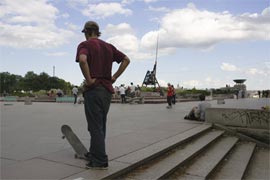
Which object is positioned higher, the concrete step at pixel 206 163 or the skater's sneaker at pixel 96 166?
the skater's sneaker at pixel 96 166

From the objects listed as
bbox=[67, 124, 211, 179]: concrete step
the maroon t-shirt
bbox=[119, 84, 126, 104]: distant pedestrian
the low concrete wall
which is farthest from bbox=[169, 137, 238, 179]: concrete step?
bbox=[119, 84, 126, 104]: distant pedestrian

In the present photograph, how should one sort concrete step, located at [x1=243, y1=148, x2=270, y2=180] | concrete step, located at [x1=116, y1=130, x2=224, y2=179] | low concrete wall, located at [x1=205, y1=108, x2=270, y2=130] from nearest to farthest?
concrete step, located at [x1=116, y1=130, x2=224, y2=179] < concrete step, located at [x1=243, y1=148, x2=270, y2=180] < low concrete wall, located at [x1=205, y1=108, x2=270, y2=130]

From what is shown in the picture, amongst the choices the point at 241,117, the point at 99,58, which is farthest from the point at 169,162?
the point at 241,117

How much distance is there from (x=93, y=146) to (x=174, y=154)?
7.45 ft

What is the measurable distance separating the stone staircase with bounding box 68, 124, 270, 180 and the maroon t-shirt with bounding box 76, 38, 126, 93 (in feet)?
4.24

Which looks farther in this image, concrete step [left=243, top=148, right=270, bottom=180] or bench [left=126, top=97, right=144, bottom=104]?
bench [left=126, top=97, right=144, bottom=104]

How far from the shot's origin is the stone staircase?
4594mm

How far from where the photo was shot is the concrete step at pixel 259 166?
6414mm

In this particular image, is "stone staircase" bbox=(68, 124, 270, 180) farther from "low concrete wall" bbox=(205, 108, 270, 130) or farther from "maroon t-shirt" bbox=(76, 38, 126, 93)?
"maroon t-shirt" bbox=(76, 38, 126, 93)

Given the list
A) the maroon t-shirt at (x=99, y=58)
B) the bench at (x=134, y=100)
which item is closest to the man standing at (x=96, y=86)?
the maroon t-shirt at (x=99, y=58)

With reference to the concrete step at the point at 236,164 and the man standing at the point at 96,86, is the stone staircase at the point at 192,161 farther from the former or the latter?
the man standing at the point at 96,86

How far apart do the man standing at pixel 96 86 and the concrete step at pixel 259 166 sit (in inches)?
141

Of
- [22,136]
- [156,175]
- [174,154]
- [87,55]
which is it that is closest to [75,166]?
[156,175]

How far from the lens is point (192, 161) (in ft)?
19.5
